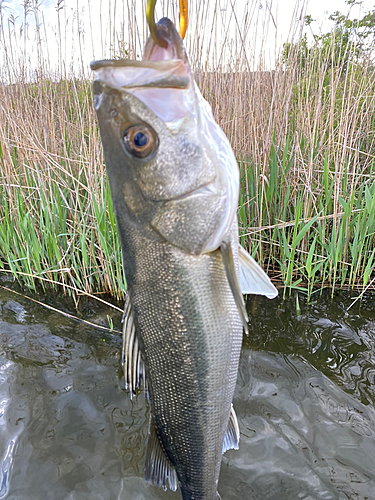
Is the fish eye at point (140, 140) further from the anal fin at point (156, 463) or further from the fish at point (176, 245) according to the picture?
the anal fin at point (156, 463)

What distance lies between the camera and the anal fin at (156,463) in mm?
1179

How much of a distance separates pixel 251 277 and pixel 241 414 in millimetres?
1190

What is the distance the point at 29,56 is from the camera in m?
3.83

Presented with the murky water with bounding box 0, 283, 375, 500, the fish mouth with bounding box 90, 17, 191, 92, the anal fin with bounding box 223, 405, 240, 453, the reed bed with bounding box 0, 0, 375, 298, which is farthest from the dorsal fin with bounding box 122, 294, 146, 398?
the reed bed with bounding box 0, 0, 375, 298

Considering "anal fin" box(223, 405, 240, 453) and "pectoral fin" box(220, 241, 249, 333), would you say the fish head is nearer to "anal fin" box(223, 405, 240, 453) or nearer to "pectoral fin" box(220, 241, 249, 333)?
"pectoral fin" box(220, 241, 249, 333)

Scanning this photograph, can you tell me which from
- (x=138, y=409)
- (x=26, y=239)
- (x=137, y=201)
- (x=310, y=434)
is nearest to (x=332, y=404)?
(x=310, y=434)

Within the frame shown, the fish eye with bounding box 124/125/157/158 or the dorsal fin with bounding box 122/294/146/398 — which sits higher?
the fish eye with bounding box 124/125/157/158

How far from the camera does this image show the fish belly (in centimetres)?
101

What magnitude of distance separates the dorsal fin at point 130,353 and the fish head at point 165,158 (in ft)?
0.94

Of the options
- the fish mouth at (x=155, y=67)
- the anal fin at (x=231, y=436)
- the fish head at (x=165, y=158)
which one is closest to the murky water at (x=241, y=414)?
the anal fin at (x=231, y=436)

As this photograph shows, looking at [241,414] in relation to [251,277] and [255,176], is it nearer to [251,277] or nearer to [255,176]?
[251,277]

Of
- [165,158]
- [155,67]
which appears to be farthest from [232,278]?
[155,67]

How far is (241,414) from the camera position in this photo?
1.96m

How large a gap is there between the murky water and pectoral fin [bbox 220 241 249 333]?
116 centimetres
